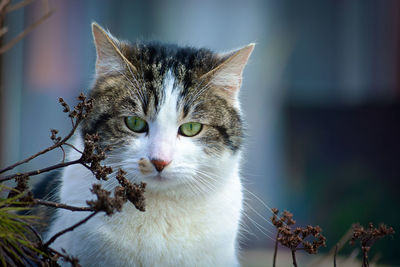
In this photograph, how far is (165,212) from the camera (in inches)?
60.4

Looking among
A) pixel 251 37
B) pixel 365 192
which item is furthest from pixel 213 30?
pixel 365 192

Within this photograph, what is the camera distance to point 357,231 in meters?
1.18

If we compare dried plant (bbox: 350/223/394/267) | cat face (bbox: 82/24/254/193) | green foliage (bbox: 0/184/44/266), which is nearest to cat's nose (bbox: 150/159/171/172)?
cat face (bbox: 82/24/254/193)

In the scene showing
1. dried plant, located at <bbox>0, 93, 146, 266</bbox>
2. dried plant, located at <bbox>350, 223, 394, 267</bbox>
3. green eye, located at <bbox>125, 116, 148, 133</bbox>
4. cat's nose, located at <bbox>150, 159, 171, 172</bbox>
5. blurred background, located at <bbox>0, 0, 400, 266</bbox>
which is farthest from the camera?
blurred background, located at <bbox>0, 0, 400, 266</bbox>

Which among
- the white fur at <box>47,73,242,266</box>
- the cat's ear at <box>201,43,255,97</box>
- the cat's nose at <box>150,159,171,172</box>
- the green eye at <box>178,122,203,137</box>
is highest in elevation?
the cat's ear at <box>201,43,255,97</box>

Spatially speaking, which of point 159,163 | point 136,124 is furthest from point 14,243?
point 136,124

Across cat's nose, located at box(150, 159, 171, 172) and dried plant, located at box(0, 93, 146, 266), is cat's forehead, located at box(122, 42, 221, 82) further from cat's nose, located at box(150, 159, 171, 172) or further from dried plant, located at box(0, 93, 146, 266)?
dried plant, located at box(0, 93, 146, 266)

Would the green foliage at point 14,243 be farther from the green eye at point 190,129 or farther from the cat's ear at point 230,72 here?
the cat's ear at point 230,72

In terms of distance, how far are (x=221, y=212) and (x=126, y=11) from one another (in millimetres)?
2924

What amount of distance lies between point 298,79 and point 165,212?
299 cm

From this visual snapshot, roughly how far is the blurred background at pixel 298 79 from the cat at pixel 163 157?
2.39 metres

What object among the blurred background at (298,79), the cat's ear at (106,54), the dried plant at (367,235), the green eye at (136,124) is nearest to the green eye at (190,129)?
the green eye at (136,124)

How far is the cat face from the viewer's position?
1472mm

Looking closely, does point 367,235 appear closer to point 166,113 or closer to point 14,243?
point 166,113
